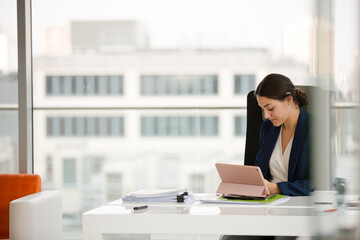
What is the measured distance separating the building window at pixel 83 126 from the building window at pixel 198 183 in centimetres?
133

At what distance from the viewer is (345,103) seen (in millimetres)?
510

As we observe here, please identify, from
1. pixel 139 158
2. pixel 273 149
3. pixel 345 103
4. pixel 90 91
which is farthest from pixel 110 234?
pixel 90 91

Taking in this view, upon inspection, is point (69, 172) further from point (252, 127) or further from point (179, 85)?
point (252, 127)

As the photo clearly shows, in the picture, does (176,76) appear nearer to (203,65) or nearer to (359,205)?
(203,65)

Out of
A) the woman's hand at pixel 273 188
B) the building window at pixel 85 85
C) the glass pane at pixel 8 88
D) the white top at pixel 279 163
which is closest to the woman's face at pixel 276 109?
the white top at pixel 279 163

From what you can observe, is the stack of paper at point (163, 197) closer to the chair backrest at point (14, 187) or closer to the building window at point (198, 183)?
the chair backrest at point (14, 187)

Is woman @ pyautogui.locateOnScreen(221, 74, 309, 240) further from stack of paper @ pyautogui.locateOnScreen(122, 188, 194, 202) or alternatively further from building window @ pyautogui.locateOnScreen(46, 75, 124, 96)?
building window @ pyautogui.locateOnScreen(46, 75, 124, 96)

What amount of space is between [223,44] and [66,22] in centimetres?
166

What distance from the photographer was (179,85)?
551 centimetres

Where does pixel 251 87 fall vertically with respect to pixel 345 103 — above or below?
above

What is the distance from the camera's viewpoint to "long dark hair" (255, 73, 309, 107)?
245cm

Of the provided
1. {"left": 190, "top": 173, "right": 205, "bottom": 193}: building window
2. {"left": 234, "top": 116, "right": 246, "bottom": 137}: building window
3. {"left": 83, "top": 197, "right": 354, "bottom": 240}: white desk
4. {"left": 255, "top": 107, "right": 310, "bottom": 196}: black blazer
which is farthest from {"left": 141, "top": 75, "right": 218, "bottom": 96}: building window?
{"left": 83, "top": 197, "right": 354, "bottom": 240}: white desk

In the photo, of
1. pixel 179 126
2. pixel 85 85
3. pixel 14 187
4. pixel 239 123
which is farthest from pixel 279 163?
pixel 85 85

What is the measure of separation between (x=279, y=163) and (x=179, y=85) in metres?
3.15
